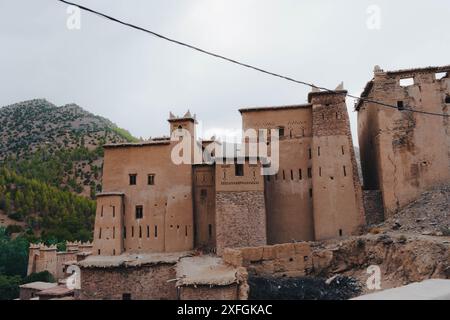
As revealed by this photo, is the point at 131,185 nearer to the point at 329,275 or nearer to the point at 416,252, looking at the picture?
the point at 329,275

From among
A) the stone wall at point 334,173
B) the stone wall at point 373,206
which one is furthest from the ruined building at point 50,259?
the stone wall at point 373,206

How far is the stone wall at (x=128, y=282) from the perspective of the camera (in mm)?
24344

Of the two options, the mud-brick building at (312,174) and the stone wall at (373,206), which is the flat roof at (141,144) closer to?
the mud-brick building at (312,174)

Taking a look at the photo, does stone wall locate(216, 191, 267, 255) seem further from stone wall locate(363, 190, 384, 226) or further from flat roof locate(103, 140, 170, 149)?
stone wall locate(363, 190, 384, 226)

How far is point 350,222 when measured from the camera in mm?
25672

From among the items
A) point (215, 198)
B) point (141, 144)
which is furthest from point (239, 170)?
point (141, 144)

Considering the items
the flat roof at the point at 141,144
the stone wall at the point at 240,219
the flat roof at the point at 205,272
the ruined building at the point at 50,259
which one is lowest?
the ruined building at the point at 50,259

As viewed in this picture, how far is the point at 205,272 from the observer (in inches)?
833

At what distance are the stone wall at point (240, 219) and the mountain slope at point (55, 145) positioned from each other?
181ft

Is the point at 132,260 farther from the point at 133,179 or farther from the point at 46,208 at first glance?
the point at 46,208

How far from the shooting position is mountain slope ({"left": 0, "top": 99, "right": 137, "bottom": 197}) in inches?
3083

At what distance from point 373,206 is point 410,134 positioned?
190 inches

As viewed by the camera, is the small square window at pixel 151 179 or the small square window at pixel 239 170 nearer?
the small square window at pixel 239 170

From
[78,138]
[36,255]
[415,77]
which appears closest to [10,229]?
[36,255]
